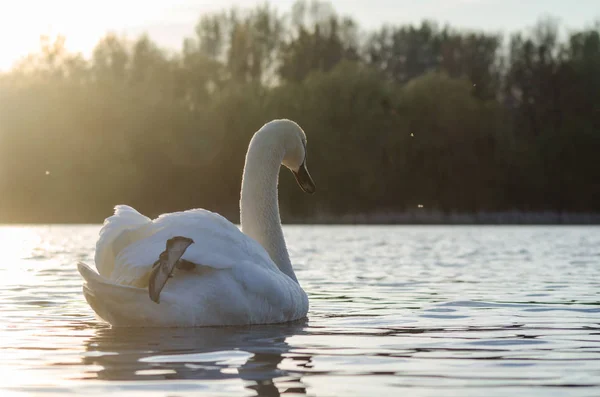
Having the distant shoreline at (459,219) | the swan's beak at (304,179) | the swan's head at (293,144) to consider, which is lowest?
the distant shoreline at (459,219)

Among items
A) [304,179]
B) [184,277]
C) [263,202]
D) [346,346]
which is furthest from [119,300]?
[304,179]

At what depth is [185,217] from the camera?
868 cm

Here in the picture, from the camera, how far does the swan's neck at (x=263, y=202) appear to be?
10.2 meters

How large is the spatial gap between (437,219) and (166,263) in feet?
155

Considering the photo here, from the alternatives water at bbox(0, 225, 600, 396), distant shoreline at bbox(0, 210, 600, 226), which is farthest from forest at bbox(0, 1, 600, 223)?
water at bbox(0, 225, 600, 396)

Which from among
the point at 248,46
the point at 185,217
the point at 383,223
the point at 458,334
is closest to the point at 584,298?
the point at 458,334

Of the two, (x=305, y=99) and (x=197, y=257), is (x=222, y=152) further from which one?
(x=197, y=257)

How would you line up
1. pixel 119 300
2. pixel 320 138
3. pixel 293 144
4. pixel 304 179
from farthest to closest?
pixel 320 138
pixel 304 179
pixel 293 144
pixel 119 300

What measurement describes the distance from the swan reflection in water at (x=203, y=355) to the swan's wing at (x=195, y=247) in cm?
48

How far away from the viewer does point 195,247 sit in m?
8.18

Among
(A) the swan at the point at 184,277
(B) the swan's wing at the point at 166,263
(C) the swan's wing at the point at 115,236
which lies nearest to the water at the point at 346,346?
(A) the swan at the point at 184,277

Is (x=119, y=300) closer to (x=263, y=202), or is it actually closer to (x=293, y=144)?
(x=263, y=202)

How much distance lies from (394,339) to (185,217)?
188cm

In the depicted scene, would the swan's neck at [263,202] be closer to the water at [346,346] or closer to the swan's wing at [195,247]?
the water at [346,346]
